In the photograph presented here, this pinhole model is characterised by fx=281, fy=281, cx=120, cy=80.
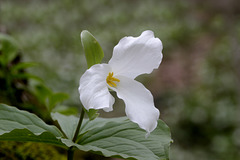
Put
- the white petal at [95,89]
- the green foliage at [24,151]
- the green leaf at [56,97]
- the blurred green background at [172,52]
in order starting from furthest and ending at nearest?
the blurred green background at [172,52] → the green leaf at [56,97] → the green foliage at [24,151] → the white petal at [95,89]

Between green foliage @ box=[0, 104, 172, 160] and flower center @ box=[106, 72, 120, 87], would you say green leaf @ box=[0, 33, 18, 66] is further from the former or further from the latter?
flower center @ box=[106, 72, 120, 87]

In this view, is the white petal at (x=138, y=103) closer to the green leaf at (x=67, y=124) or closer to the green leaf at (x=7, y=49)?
the green leaf at (x=67, y=124)

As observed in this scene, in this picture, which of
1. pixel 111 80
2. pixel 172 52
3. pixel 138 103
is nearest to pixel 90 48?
pixel 111 80

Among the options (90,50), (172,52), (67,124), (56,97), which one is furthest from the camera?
(172,52)

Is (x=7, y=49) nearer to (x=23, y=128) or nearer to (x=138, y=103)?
(x=23, y=128)

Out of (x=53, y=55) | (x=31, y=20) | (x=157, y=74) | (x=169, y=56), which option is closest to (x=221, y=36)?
(x=169, y=56)

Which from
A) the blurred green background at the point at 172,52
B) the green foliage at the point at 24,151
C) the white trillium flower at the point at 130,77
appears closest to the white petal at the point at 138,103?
the white trillium flower at the point at 130,77

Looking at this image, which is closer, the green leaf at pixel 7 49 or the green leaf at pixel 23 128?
the green leaf at pixel 23 128
